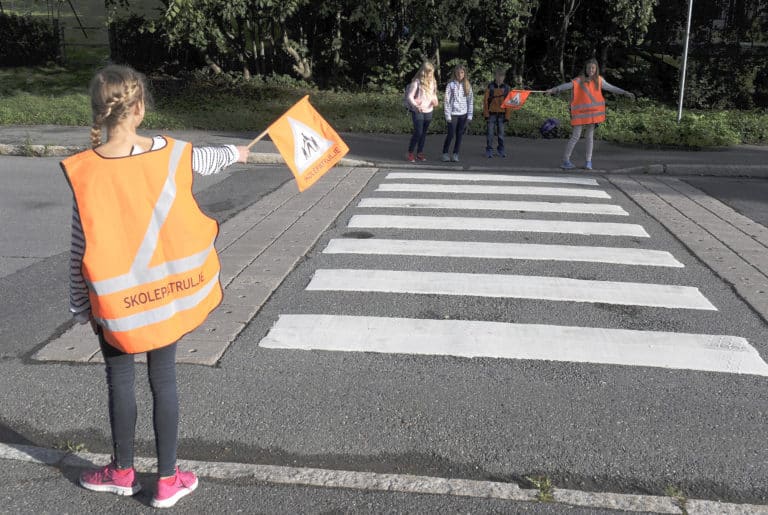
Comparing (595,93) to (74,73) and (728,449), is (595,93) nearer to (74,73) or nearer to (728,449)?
(728,449)

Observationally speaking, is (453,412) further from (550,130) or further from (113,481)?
(550,130)

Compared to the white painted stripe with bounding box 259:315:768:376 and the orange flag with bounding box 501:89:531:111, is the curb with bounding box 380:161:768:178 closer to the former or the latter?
the orange flag with bounding box 501:89:531:111

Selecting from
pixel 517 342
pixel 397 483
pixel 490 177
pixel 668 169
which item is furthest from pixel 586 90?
pixel 397 483

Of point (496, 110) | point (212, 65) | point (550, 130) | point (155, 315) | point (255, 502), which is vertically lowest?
point (255, 502)

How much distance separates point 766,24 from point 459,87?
15.4 metres

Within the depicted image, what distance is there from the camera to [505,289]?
650 centimetres

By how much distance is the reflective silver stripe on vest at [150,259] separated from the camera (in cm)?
301

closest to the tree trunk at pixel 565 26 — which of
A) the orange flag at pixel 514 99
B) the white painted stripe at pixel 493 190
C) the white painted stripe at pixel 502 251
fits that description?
the orange flag at pixel 514 99

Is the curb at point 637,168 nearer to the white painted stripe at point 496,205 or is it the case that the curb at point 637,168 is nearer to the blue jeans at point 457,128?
the blue jeans at point 457,128

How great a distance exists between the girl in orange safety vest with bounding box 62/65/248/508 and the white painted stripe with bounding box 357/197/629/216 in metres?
6.65

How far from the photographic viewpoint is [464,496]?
3.51 m

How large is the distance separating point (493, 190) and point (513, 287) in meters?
4.60

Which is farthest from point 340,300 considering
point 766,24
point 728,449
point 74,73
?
point 74,73

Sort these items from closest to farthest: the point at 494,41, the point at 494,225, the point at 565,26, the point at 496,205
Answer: the point at 494,225 < the point at 496,205 < the point at 565,26 < the point at 494,41
